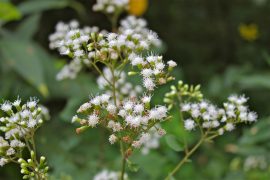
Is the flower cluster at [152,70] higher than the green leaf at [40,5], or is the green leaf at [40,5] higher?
the green leaf at [40,5]

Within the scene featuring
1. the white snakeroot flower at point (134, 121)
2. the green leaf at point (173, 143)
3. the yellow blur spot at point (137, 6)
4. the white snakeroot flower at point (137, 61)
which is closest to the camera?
the white snakeroot flower at point (134, 121)

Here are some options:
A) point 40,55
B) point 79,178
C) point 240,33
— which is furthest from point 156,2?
point 79,178

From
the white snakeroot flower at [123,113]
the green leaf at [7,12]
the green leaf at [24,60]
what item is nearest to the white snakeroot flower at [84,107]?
the white snakeroot flower at [123,113]

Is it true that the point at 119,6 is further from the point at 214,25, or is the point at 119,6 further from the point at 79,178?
the point at 214,25

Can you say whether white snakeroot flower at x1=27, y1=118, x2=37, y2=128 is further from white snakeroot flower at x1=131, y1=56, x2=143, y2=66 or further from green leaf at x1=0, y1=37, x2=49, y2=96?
green leaf at x1=0, y1=37, x2=49, y2=96

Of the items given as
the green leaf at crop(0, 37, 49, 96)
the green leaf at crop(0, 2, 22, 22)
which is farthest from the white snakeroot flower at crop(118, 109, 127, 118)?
the green leaf at crop(0, 2, 22, 22)

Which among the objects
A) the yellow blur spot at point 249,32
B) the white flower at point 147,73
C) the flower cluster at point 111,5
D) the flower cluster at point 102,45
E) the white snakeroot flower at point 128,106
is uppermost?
the yellow blur spot at point 249,32

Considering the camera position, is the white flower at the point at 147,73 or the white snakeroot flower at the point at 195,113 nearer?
the white flower at the point at 147,73

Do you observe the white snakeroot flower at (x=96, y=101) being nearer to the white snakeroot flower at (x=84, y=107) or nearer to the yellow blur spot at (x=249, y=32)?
the white snakeroot flower at (x=84, y=107)
